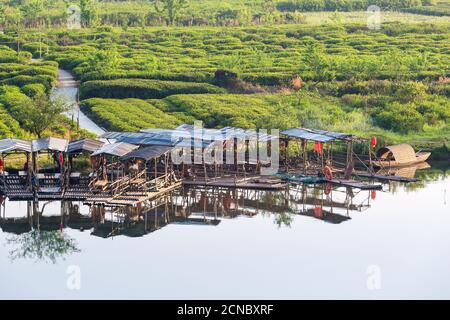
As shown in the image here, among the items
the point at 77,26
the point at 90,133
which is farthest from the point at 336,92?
the point at 77,26

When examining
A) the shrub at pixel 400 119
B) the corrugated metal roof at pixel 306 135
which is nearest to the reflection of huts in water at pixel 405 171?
the corrugated metal roof at pixel 306 135

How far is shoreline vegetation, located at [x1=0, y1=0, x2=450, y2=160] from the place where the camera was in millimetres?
57969

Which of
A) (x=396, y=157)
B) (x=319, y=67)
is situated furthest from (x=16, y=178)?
(x=319, y=67)

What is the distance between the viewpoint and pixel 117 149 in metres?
44.3

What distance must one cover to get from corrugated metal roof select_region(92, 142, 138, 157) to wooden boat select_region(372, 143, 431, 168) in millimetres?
12639

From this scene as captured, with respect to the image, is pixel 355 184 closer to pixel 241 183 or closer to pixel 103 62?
pixel 241 183

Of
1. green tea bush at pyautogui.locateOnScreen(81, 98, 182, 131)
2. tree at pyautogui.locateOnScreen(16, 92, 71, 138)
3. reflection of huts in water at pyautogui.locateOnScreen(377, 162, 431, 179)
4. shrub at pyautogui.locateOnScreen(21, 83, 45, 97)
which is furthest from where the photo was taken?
shrub at pyautogui.locateOnScreen(21, 83, 45, 97)

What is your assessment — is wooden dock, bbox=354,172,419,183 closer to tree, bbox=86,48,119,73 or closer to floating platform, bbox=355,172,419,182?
floating platform, bbox=355,172,419,182

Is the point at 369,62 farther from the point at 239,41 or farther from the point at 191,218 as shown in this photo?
the point at 191,218

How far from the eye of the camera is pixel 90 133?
53531 mm

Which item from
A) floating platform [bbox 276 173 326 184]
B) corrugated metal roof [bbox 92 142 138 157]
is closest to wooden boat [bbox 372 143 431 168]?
floating platform [bbox 276 173 326 184]

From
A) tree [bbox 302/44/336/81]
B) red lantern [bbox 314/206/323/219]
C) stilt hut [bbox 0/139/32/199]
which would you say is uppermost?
tree [bbox 302/44/336/81]

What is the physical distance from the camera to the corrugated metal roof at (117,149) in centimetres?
4372

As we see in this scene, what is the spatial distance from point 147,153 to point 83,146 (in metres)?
2.83
